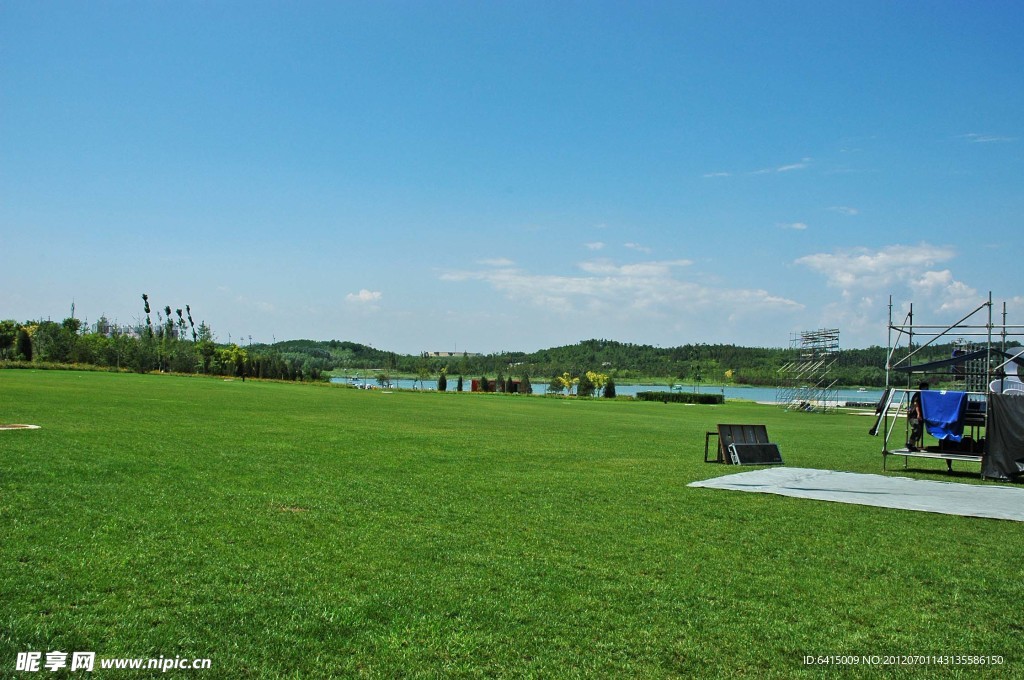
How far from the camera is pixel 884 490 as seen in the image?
1262cm

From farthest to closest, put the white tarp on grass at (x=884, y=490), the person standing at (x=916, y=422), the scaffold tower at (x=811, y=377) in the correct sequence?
the scaffold tower at (x=811, y=377)
the person standing at (x=916, y=422)
the white tarp on grass at (x=884, y=490)

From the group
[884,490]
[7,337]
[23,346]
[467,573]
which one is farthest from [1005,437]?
[7,337]

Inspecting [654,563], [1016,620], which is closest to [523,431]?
[654,563]

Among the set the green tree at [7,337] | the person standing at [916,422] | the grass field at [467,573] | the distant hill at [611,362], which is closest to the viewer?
the grass field at [467,573]

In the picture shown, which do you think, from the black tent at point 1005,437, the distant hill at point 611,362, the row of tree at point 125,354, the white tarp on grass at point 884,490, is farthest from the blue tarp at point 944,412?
the distant hill at point 611,362

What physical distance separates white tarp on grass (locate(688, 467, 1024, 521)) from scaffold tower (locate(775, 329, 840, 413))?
46.5 metres

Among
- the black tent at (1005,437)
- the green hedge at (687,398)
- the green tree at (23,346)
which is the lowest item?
the green hedge at (687,398)

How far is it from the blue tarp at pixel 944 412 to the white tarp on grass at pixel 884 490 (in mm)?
1766

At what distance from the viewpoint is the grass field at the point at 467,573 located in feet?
15.7

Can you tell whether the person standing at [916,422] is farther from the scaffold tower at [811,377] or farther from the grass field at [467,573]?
the scaffold tower at [811,377]

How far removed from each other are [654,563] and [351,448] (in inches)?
407

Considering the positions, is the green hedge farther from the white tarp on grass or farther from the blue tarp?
the white tarp on grass

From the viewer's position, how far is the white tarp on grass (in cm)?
1089

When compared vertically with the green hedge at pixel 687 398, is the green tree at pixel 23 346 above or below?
above
